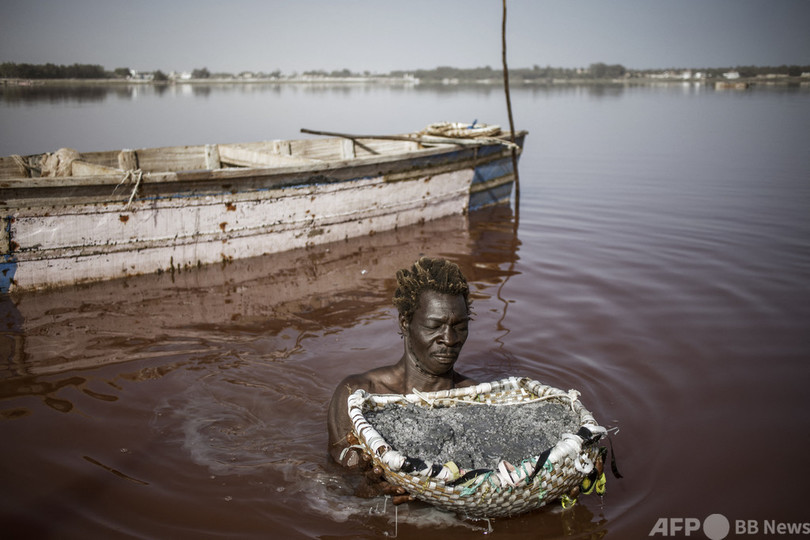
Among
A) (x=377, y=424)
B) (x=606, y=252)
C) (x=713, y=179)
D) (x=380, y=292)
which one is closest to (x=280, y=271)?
(x=380, y=292)

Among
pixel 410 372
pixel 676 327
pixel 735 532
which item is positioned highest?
pixel 410 372

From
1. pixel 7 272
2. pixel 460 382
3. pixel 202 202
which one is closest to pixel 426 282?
pixel 460 382

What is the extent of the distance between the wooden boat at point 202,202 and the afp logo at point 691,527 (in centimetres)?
561

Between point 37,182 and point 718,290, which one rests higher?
point 37,182

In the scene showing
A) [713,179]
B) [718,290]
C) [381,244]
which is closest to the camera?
[718,290]

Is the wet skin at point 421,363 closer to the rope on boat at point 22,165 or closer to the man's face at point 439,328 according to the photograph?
the man's face at point 439,328

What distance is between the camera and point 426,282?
Result: 3.24 meters

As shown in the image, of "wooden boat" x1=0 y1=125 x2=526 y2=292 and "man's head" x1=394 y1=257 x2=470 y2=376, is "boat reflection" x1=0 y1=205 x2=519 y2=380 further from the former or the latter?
"man's head" x1=394 y1=257 x2=470 y2=376

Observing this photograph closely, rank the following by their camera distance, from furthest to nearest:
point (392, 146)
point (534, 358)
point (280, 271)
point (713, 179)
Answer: point (713, 179)
point (392, 146)
point (280, 271)
point (534, 358)

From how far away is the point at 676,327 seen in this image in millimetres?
5863

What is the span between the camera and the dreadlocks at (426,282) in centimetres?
322

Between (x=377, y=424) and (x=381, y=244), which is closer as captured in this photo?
(x=377, y=424)

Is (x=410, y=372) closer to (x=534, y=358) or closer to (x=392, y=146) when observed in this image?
(x=534, y=358)

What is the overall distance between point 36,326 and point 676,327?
19.2 ft
